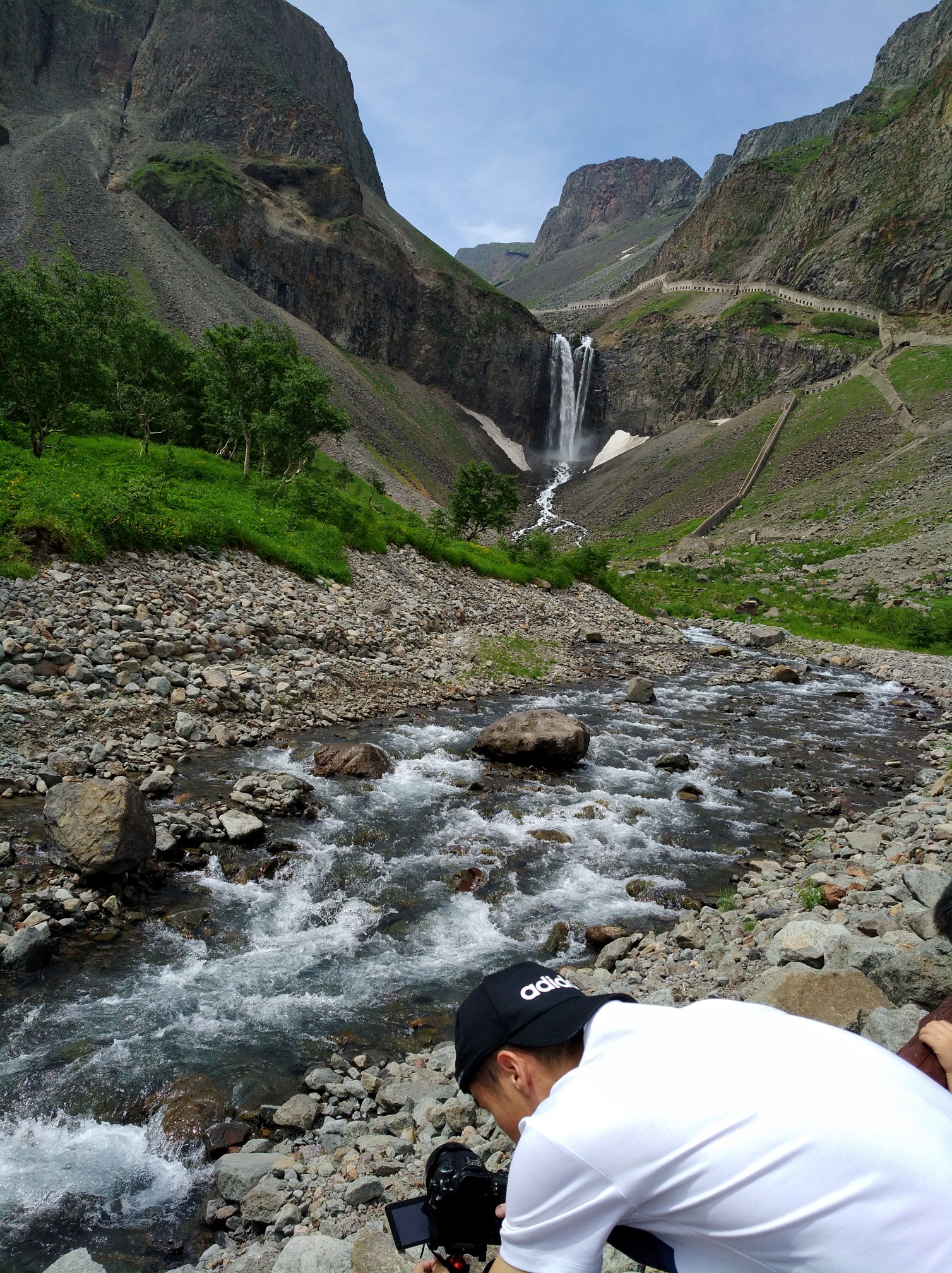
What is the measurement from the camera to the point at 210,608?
15945 mm

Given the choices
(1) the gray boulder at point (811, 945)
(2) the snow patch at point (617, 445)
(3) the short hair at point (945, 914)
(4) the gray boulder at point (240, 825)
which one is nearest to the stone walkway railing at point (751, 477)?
(2) the snow patch at point (617, 445)

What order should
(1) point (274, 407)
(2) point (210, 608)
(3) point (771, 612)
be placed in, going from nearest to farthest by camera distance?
(2) point (210, 608) < (1) point (274, 407) < (3) point (771, 612)

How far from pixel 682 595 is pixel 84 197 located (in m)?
86.1

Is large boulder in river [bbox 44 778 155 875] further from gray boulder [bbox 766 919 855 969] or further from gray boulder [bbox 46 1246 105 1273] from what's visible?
gray boulder [bbox 766 919 855 969]

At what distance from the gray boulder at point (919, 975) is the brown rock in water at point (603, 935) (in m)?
3.31

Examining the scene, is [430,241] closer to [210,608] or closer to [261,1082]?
[210,608]

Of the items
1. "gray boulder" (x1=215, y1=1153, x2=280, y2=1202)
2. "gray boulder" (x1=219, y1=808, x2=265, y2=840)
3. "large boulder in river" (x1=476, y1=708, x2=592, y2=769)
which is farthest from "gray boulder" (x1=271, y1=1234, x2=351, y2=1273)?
"large boulder in river" (x1=476, y1=708, x2=592, y2=769)

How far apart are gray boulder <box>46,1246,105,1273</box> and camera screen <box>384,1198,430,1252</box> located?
8.61ft

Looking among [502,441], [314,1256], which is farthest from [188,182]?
[314,1256]

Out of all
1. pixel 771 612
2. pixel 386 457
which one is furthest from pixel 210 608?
pixel 386 457

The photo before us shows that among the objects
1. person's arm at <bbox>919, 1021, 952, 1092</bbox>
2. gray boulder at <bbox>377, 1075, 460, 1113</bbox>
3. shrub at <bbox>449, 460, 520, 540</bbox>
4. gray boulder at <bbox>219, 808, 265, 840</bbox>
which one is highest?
shrub at <bbox>449, 460, 520, 540</bbox>

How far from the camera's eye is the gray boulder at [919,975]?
4871 mm

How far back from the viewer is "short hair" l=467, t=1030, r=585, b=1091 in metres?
2.12

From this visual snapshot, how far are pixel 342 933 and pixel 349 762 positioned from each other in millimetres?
4658
